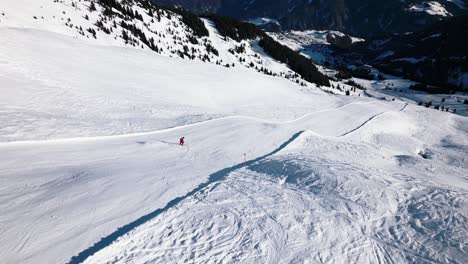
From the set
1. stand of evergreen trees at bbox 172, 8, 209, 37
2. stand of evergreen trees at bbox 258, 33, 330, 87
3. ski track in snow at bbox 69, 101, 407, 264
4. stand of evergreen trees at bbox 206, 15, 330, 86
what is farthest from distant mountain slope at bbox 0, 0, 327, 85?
ski track in snow at bbox 69, 101, 407, 264

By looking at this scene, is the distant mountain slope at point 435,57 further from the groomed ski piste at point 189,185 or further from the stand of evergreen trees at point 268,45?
the groomed ski piste at point 189,185

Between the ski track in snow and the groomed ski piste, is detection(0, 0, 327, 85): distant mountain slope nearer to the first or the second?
the groomed ski piste

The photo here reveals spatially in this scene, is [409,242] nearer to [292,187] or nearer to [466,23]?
[292,187]

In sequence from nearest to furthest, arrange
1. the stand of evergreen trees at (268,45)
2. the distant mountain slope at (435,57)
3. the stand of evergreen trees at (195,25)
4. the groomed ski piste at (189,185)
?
1. the groomed ski piste at (189,185)
2. the stand of evergreen trees at (195,25)
3. the stand of evergreen trees at (268,45)
4. the distant mountain slope at (435,57)

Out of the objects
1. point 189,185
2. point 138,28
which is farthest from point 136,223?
point 138,28

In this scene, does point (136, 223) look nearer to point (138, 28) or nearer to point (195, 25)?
point (138, 28)

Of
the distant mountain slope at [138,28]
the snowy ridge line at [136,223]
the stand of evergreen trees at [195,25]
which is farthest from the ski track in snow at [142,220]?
the stand of evergreen trees at [195,25]

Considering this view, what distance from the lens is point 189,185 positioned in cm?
1101

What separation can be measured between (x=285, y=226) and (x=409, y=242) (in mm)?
3777

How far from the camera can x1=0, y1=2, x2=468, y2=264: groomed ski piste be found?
7.25 meters

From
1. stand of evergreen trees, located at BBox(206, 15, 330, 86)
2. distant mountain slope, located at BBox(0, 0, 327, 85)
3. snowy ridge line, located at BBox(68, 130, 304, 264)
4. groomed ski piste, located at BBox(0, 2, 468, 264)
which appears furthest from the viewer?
stand of evergreen trees, located at BBox(206, 15, 330, 86)

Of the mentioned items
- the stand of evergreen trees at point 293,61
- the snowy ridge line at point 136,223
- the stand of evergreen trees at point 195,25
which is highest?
the stand of evergreen trees at point 195,25

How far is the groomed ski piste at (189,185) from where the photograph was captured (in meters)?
7.25

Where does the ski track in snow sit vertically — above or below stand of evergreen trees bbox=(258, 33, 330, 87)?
below
